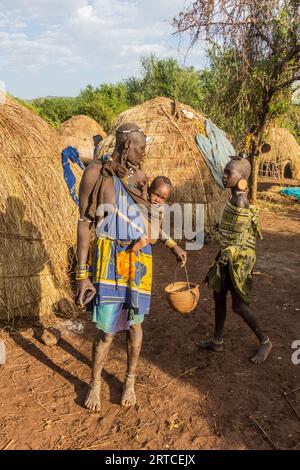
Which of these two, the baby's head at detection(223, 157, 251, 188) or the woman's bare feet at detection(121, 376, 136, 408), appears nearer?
the woman's bare feet at detection(121, 376, 136, 408)

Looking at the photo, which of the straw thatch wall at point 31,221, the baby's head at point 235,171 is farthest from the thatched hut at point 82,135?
the baby's head at point 235,171

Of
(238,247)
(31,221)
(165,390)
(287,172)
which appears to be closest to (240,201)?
(238,247)

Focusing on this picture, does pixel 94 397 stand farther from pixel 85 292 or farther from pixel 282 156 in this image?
pixel 282 156

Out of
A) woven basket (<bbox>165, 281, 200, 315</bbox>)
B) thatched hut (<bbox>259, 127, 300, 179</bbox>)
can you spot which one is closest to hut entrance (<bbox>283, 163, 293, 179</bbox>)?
thatched hut (<bbox>259, 127, 300, 179</bbox>)

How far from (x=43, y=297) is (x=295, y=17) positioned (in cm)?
775

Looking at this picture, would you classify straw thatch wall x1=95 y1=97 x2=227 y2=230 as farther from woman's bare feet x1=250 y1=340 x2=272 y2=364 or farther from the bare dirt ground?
woman's bare feet x1=250 y1=340 x2=272 y2=364

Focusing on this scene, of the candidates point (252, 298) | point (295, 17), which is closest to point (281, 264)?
point (252, 298)

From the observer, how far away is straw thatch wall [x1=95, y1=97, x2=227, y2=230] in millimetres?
7719

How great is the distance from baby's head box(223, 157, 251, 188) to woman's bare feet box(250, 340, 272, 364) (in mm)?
1422

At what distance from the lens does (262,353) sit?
3.46 metres

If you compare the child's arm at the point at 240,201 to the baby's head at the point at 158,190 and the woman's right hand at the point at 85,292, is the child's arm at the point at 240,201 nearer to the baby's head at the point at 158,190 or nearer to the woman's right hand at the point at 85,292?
the baby's head at the point at 158,190

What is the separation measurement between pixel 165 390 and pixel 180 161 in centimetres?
537

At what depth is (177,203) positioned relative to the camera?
7.82m

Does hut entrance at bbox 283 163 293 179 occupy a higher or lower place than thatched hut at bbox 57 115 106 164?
lower
